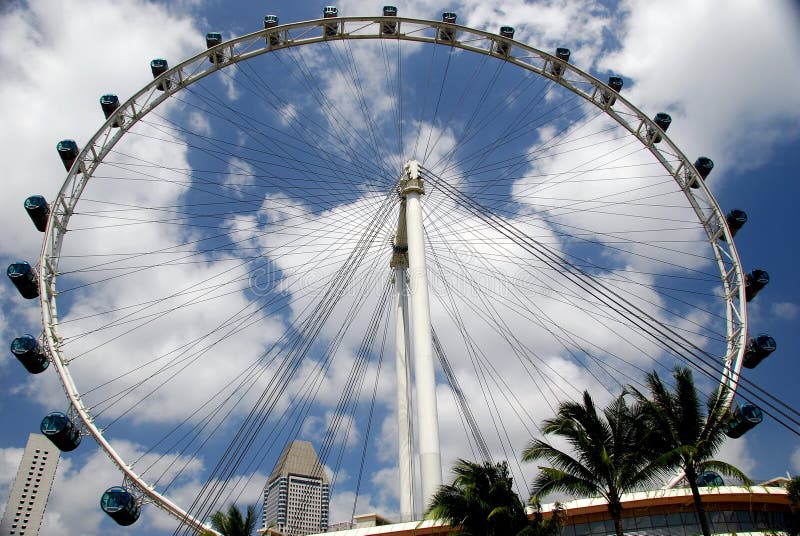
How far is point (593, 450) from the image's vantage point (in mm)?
20203

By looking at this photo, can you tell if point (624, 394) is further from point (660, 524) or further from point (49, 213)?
point (49, 213)

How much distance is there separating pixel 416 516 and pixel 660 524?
32.9 ft

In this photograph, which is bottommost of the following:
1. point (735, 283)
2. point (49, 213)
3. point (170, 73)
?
point (735, 283)

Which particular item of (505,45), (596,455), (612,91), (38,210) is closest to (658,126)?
(612,91)

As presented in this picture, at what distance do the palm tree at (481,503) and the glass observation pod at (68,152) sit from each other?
2904cm

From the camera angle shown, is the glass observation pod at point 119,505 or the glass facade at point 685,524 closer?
the glass facade at point 685,524

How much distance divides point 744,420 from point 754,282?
34.5ft

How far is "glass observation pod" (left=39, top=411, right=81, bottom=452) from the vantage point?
29469 millimetres

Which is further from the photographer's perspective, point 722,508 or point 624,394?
point 722,508

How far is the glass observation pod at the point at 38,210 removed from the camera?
34.6m

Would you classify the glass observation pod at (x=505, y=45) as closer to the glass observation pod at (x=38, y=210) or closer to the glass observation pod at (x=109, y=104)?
the glass observation pod at (x=109, y=104)

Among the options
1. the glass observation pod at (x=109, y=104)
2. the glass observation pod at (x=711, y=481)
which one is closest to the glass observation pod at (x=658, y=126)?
the glass observation pod at (x=711, y=481)

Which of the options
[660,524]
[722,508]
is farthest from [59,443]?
[722,508]

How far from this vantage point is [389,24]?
125 ft
